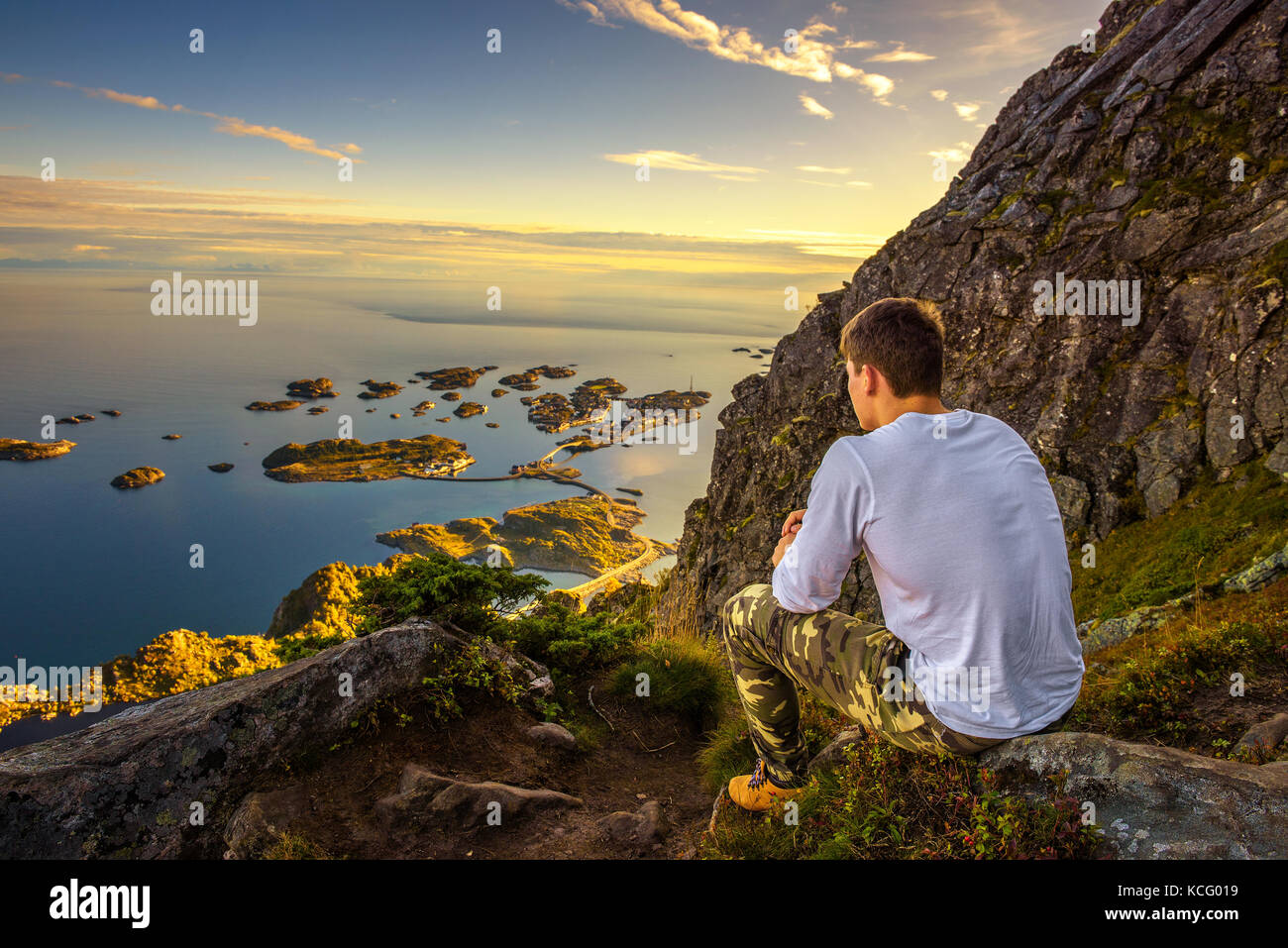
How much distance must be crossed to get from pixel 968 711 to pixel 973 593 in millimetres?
609

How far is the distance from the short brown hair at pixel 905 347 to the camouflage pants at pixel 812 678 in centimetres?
120

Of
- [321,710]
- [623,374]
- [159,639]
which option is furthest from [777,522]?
[623,374]

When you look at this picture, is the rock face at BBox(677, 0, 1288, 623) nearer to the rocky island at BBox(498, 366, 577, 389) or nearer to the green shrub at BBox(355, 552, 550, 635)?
the green shrub at BBox(355, 552, 550, 635)

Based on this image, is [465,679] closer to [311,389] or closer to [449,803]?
[449,803]

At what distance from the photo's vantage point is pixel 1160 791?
101 inches

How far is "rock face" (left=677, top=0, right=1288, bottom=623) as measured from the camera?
12227mm

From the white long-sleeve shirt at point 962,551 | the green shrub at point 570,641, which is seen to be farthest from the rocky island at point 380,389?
the white long-sleeve shirt at point 962,551

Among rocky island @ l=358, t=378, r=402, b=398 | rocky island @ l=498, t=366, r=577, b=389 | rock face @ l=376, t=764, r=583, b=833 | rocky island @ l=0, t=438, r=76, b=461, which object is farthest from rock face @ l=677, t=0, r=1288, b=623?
rocky island @ l=0, t=438, r=76, b=461

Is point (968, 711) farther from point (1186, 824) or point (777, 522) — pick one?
point (777, 522)

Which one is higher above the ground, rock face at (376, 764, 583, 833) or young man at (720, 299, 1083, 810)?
young man at (720, 299, 1083, 810)

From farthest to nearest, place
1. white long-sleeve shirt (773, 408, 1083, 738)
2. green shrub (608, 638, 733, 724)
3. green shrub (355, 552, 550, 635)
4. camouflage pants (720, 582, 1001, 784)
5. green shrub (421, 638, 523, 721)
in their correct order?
green shrub (608, 638, 733, 724)
green shrub (355, 552, 550, 635)
green shrub (421, 638, 523, 721)
camouflage pants (720, 582, 1001, 784)
white long-sleeve shirt (773, 408, 1083, 738)

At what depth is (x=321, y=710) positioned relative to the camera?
401 centimetres

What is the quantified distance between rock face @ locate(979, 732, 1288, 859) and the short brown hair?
176cm
